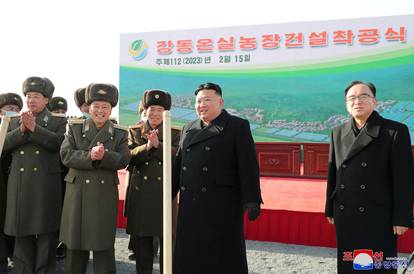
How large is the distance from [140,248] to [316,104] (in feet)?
37.0

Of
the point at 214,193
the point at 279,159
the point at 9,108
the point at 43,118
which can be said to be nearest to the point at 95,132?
the point at 43,118

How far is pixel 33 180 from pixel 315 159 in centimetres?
743

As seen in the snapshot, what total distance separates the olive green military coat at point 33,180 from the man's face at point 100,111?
0.46m

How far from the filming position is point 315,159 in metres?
9.24

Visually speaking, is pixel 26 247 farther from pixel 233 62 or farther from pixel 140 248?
pixel 233 62

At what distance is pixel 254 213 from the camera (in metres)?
2.26

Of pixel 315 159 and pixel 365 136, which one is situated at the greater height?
pixel 365 136

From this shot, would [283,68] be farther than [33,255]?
Yes

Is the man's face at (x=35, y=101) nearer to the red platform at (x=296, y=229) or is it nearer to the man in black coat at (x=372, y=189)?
the red platform at (x=296, y=229)

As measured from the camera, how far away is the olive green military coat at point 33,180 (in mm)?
2895

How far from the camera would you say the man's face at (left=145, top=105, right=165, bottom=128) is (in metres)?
3.07

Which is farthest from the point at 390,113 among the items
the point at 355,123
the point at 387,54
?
the point at 355,123

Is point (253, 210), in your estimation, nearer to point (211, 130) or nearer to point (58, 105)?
point (211, 130)

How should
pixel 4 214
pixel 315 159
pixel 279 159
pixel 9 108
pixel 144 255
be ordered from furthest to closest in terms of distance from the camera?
1. pixel 279 159
2. pixel 315 159
3. pixel 9 108
4. pixel 4 214
5. pixel 144 255
